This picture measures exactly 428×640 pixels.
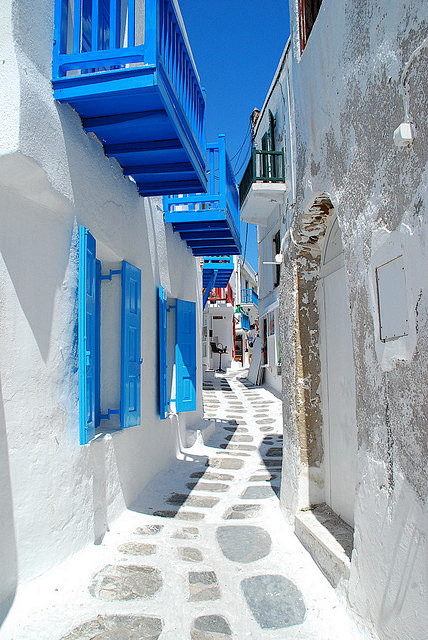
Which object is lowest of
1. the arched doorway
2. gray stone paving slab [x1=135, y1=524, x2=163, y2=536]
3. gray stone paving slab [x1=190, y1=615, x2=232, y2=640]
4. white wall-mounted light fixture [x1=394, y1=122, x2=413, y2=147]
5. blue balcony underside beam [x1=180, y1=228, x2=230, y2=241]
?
gray stone paving slab [x1=190, y1=615, x2=232, y2=640]

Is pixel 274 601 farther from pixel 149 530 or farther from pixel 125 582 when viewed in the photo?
pixel 149 530

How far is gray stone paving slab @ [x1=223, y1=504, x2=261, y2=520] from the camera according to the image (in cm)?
444

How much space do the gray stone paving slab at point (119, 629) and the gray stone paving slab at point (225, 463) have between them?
11.2 feet

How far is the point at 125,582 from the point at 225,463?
3.30 m

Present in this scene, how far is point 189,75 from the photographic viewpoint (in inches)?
178

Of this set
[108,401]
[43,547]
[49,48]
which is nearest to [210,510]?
[108,401]

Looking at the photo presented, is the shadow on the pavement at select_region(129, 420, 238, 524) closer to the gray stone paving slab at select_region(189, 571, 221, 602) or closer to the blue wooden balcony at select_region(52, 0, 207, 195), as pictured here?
the gray stone paving slab at select_region(189, 571, 221, 602)

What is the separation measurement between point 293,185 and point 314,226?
0.59 m

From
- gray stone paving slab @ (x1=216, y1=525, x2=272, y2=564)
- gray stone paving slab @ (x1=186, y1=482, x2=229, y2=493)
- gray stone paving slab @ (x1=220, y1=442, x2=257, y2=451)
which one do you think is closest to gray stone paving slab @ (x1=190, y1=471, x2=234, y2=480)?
gray stone paving slab @ (x1=186, y1=482, x2=229, y2=493)

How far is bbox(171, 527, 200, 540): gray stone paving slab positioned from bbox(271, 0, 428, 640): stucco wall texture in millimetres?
1621

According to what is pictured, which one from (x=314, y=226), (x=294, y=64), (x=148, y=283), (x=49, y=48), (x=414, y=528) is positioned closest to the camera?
(x=414, y=528)

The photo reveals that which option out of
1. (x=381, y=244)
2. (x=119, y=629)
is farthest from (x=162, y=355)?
(x=381, y=244)

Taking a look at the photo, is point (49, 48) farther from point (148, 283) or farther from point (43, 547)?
point (43, 547)

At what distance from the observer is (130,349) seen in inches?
186
